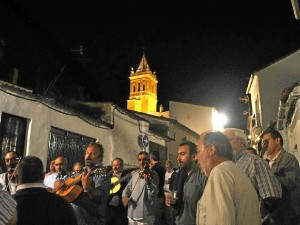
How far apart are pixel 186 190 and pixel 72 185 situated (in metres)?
1.79

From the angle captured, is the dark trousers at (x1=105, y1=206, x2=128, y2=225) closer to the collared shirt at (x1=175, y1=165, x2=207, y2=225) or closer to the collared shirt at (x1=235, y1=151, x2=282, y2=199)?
the collared shirt at (x1=175, y1=165, x2=207, y2=225)

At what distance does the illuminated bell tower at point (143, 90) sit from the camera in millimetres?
73938

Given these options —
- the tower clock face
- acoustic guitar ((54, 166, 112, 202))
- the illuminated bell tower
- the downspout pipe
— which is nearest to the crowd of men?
acoustic guitar ((54, 166, 112, 202))

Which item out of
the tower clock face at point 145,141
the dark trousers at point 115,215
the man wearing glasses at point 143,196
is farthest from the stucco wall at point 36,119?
the tower clock face at point 145,141

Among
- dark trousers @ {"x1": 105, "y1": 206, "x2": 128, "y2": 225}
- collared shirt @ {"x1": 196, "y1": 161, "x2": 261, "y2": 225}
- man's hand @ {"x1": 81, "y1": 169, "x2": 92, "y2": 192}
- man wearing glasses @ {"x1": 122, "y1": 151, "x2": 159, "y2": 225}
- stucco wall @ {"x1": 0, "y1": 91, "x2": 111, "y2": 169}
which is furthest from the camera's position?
stucco wall @ {"x1": 0, "y1": 91, "x2": 111, "y2": 169}

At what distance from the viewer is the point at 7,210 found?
6.45ft

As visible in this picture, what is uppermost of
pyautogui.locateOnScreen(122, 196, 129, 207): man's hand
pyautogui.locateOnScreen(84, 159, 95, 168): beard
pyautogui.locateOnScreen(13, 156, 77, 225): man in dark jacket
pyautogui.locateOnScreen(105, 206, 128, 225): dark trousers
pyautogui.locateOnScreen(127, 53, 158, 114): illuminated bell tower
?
pyautogui.locateOnScreen(127, 53, 158, 114): illuminated bell tower

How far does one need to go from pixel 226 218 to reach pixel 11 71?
1202 centimetres

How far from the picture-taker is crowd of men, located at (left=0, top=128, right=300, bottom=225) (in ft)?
8.30

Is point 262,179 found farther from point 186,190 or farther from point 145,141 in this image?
point 145,141

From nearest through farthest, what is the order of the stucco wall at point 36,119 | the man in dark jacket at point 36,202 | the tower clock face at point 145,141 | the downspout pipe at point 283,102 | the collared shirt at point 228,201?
the collared shirt at point 228,201, the man in dark jacket at point 36,202, the downspout pipe at point 283,102, the stucco wall at point 36,119, the tower clock face at point 145,141

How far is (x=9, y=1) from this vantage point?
1307cm

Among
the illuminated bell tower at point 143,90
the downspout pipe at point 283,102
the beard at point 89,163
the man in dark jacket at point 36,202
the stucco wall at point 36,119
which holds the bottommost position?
the man in dark jacket at point 36,202

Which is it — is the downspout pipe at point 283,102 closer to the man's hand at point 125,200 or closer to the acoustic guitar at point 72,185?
the man's hand at point 125,200
